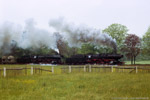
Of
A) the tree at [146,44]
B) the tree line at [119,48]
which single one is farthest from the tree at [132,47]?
the tree at [146,44]

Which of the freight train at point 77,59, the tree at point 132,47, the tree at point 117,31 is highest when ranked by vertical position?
the tree at point 117,31

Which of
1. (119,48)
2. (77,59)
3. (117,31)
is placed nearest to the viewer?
(77,59)

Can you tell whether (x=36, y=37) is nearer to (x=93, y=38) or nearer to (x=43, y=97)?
(x=93, y=38)

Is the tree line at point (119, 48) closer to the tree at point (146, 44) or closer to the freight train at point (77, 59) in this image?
the tree at point (146, 44)

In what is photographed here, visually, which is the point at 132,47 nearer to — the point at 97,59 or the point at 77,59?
the point at 97,59

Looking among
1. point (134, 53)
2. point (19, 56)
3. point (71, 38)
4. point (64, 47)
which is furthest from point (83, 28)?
point (19, 56)

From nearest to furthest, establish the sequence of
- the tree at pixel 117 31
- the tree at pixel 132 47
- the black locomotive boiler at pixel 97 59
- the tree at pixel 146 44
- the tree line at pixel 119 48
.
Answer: the black locomotive boiler at pixel 97 59, the tree at pixel 146 44, the tree line at pixel 119 48, the tree at pixel 132 47, the tree at pixel 117 31

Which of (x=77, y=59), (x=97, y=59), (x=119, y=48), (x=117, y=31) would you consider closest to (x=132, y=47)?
(x=119, y=48)

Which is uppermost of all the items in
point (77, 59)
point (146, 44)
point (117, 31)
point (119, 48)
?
point (117, 31)

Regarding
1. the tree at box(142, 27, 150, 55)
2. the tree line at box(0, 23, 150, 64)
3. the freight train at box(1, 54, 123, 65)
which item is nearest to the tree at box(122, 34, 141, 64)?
the tree line at box(0, 23, 150, 64)

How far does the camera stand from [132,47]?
108 feet

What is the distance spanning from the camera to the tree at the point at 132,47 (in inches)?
1277

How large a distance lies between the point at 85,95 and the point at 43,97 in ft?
5.29

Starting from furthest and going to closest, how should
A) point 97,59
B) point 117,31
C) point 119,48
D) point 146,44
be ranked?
point 117,31 → point 119,48 → point 146,44 → point 97,59
